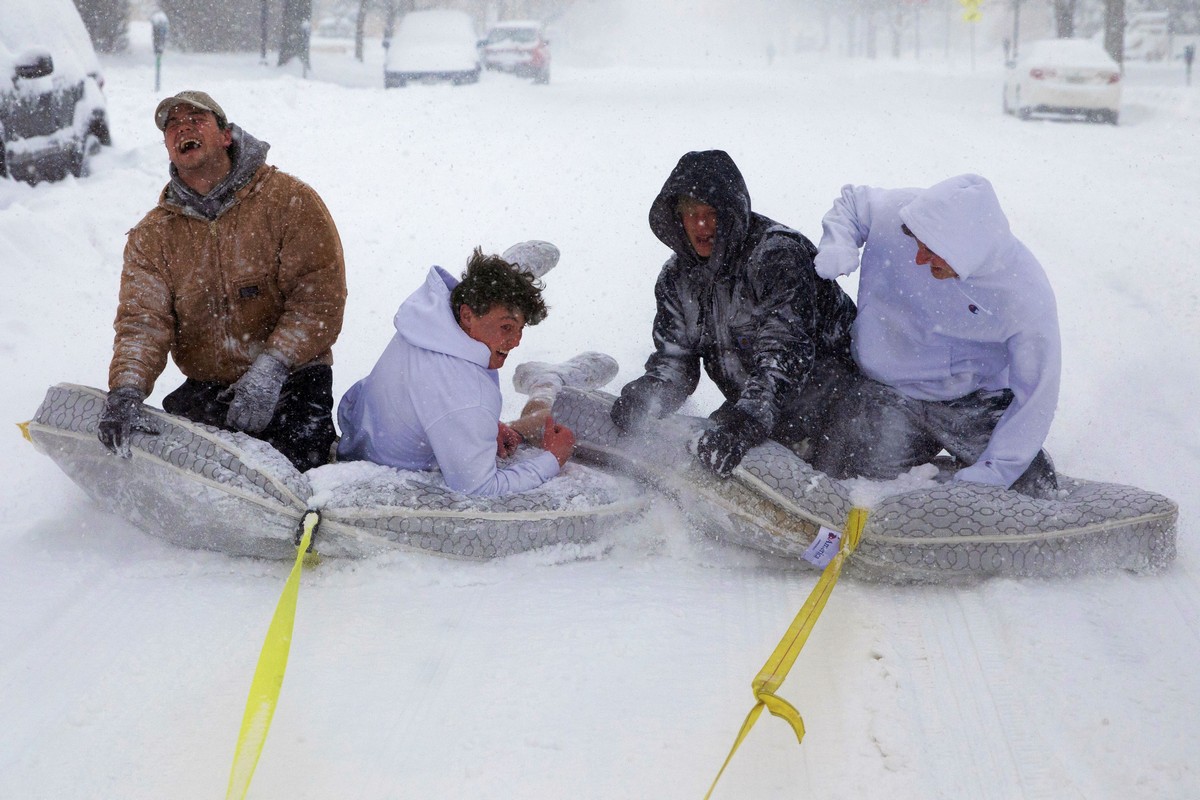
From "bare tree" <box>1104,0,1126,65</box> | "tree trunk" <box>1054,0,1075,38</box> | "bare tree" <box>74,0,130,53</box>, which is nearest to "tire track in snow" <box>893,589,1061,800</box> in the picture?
"bare tree" <box>74,0,130,53</box>

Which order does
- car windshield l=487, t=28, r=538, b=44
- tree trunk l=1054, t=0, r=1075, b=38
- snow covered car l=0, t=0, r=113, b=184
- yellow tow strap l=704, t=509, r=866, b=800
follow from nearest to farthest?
yellow tow strap l=704, t=509, r=866, b=800 < snow covered car l=0, t=0, r=113, b=184 < car windshield l=487, t=28, r=538, b=44 < tree trunk l=1054, t=0, r=1075, b=38

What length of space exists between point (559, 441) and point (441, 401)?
55 cm

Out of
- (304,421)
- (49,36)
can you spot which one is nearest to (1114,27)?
(49,36)

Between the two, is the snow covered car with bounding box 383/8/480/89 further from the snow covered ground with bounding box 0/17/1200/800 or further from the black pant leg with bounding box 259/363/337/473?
the black pant leg with bounding box 259/363/337/473

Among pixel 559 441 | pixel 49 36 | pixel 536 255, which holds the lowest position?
pixel 559 441

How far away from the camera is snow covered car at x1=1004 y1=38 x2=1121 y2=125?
15164 millimetres

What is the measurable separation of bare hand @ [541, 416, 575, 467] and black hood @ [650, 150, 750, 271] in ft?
2.47

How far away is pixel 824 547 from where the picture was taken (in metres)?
3.14

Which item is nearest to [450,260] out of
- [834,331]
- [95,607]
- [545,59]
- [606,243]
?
[606,243]

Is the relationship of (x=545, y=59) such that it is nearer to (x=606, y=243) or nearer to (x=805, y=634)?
(x=606, y=243)

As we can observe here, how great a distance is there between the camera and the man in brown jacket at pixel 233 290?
3559mm

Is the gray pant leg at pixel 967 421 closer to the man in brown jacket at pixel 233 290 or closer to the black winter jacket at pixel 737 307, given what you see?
the black winter jacket at pixel 737 307

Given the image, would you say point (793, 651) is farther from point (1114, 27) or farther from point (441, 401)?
point (1114, 27)

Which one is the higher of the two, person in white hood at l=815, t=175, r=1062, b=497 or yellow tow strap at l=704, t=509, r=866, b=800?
person in white hood at l=815, t=175, r=1062, b=497
